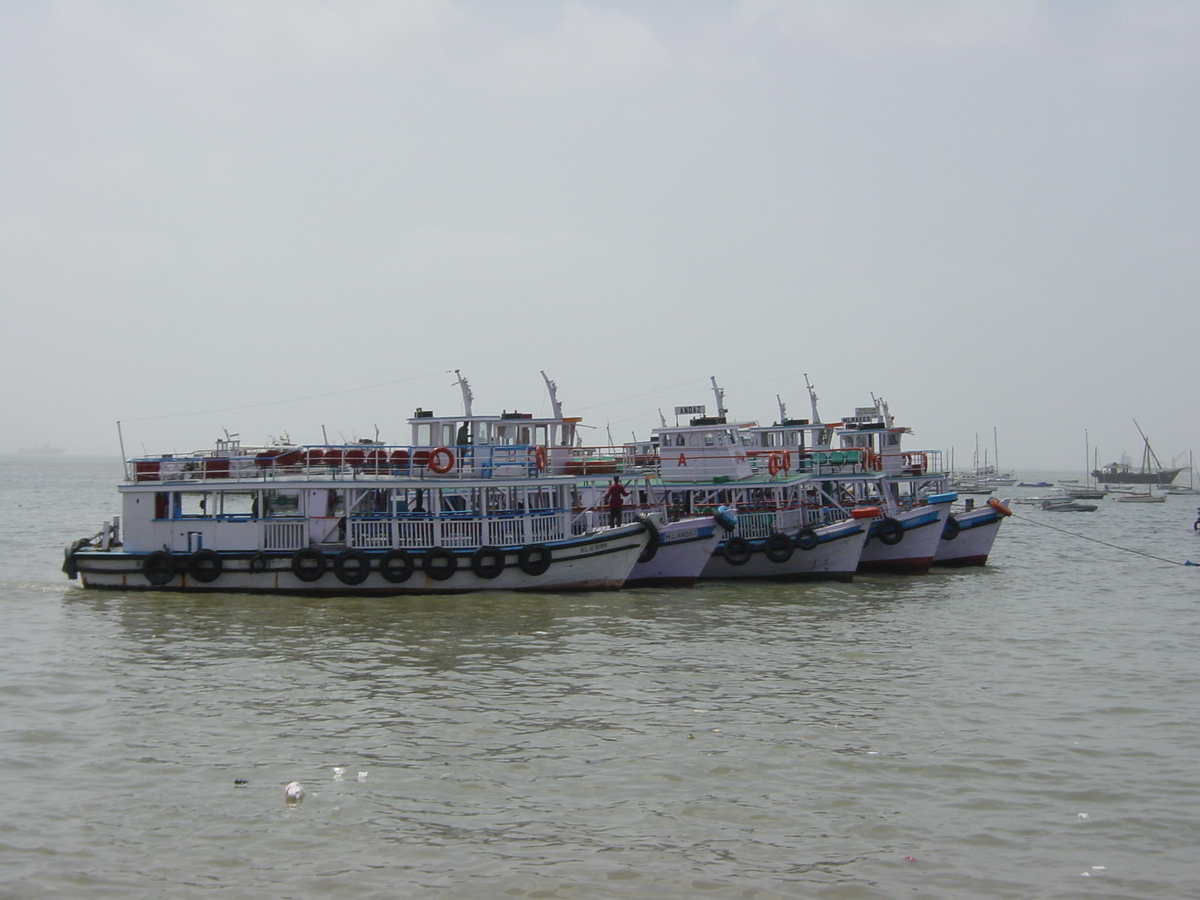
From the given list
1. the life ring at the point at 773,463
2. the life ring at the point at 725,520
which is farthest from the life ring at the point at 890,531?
the life ring at the point at 725,520

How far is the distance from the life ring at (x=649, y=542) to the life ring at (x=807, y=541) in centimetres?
466

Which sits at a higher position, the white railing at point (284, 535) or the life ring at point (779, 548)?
the white railing at point (284, 535)

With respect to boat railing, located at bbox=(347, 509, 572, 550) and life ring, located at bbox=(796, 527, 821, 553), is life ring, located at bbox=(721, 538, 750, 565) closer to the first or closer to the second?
life ring, located at bbox=(796, 527, 821, 553)

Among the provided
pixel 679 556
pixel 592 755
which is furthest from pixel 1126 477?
pixel 592 755

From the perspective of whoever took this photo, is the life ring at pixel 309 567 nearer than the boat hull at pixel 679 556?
Yes

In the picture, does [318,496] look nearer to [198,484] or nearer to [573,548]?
[198,484]

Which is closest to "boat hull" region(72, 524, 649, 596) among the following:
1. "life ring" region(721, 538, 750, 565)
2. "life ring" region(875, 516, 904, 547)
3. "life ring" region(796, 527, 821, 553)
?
"life ring" region(721, 538, 750, 565)

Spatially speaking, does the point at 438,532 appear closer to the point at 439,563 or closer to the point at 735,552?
the point at 439,563

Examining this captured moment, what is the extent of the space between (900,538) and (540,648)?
1747cm

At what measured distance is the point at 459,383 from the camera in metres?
30.3

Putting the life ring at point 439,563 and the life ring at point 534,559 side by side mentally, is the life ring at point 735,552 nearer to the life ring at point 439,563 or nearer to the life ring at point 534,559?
the life ring at point 534,559

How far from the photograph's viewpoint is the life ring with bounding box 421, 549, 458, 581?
27.4 m

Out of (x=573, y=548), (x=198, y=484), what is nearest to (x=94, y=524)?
(x=198, y=484)

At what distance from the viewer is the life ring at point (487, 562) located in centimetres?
2756
